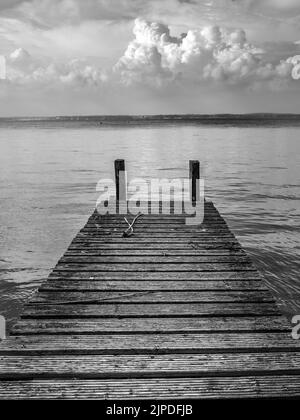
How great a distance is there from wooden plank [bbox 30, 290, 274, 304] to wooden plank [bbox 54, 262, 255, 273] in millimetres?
919

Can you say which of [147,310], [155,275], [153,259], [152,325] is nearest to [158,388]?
[152,325]

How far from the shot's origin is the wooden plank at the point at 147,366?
3.51m

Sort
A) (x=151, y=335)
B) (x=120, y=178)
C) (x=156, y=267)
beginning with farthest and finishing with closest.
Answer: (x=120, y=178), (x=156, y=267), (x=151, y=335)

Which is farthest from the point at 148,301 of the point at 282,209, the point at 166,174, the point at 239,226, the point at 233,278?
the point at 166,174

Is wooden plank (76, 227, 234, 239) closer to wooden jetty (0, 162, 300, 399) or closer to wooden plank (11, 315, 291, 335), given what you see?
wooden jetty (0, 162, 300, 399)

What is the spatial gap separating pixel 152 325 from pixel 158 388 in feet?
3.52

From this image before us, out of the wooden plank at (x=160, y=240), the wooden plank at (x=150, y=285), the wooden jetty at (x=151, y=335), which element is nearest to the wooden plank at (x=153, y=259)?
the wooden jetty at (x=151, y=335)

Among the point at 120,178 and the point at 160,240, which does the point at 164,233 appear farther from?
the point at 120,178

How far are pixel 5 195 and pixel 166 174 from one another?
1046 cm

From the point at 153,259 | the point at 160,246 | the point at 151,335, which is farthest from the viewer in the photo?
the point at 160,246

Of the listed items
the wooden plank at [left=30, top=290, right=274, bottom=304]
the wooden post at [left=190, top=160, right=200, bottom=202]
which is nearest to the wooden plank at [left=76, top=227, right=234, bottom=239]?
the wooden post at [left=190, top=160, right=200, bottom=202]

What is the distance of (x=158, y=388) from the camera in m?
3.37

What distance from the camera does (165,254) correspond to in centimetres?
707
